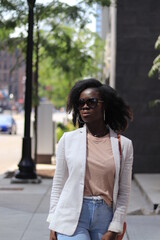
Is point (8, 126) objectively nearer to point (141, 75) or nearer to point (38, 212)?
point (141, 75)

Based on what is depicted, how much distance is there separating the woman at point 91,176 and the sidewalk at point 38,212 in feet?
12.2

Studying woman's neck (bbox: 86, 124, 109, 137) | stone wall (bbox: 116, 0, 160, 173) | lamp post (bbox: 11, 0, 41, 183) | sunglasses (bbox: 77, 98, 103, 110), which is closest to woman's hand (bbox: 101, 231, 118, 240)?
woman's neck (bbox: 86, 124, 109, 137)

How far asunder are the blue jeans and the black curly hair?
21.5 inches

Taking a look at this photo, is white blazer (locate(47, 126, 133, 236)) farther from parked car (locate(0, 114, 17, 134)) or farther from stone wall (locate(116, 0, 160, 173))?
parked car (locate(0, 114, 17, 134))

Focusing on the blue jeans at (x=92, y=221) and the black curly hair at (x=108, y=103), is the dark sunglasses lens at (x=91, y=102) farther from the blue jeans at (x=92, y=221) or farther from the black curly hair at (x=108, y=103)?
the blue jeans at (x=92, y=221)

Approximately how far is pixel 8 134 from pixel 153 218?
37008 mm

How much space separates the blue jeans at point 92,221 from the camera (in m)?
3.40

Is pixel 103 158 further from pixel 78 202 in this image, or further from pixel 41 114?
pixel 41 114

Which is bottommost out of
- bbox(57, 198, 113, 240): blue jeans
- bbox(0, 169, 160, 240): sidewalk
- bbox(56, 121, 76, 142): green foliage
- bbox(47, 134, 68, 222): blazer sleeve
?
bbox(56, 121, 76, 142): green foliage

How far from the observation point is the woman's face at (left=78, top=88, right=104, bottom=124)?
3545 millimetres

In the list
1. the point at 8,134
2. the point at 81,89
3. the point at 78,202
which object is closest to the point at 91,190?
the point at 78,202

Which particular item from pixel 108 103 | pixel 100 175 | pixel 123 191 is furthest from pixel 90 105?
pixel 123 191

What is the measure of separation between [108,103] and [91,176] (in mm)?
496

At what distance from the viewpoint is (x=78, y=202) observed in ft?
11.2
